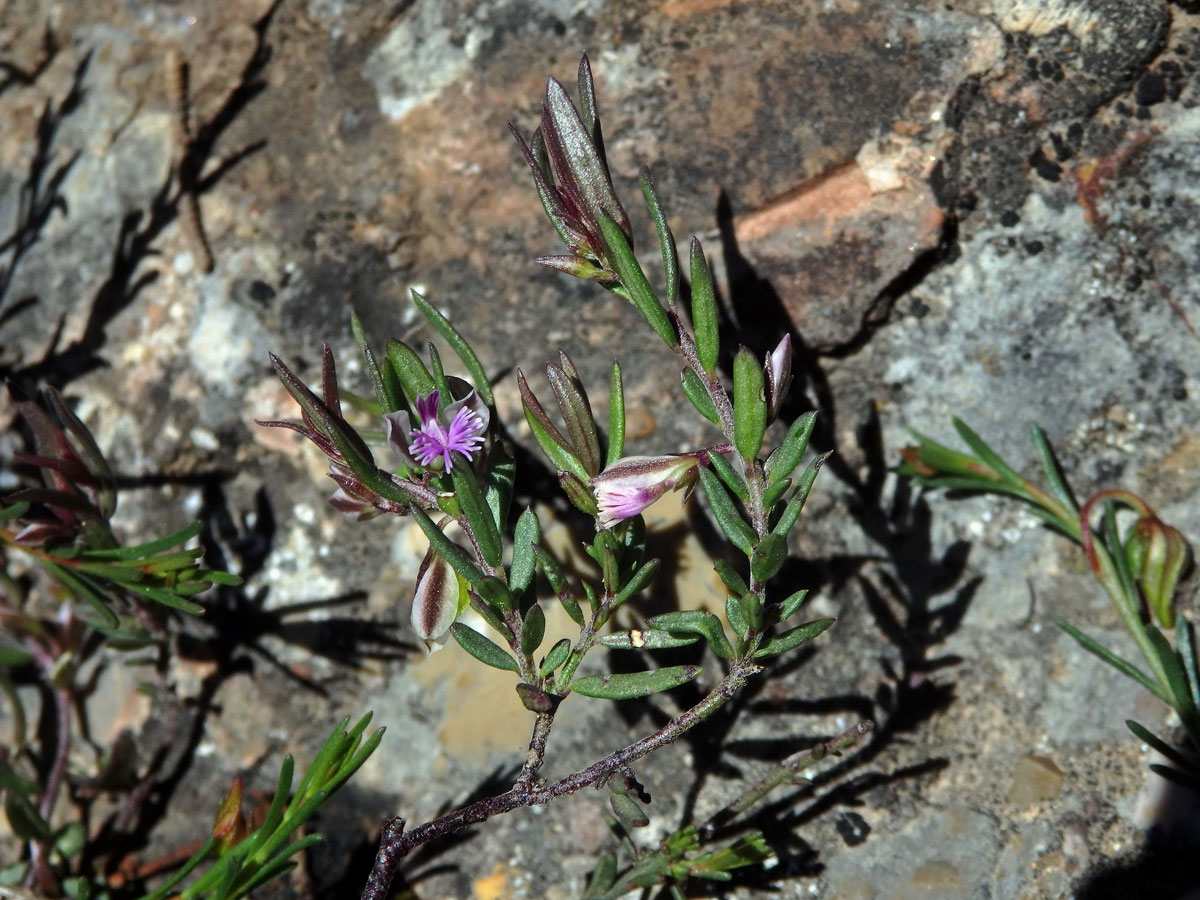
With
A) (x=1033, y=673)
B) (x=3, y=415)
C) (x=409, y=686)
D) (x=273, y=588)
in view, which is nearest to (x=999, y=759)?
(x=1033, y=673)

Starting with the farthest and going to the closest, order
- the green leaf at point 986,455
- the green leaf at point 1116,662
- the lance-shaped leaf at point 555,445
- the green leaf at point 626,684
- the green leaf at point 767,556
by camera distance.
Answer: the green leaf at point 986,455, the green leaf at point 1116,662, the lance-shaped leaf at point 555,445, the green leaf at point 626,684, the green leaf at point 767,556

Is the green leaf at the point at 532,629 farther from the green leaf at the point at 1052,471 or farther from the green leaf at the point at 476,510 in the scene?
the green leaf at the point at 1052,471

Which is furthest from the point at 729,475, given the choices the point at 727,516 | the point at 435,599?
the point at 435,599

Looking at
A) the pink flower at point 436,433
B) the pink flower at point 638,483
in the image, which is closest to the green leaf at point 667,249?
the pink flower at point 638,483

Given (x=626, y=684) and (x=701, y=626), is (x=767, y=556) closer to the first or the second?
(x=701, y=626)

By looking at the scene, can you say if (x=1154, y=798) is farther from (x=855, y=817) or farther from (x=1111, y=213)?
(x=1111, y=213)

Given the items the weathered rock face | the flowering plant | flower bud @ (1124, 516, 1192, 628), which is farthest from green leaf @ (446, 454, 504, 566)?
flower bud @ (1124, 516, 1192, 628)
